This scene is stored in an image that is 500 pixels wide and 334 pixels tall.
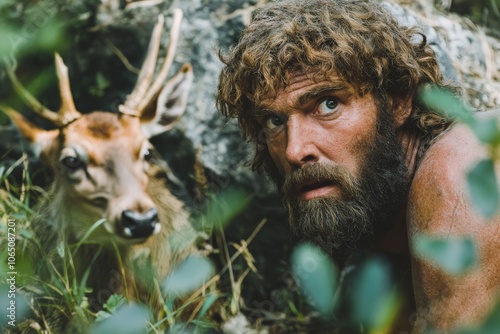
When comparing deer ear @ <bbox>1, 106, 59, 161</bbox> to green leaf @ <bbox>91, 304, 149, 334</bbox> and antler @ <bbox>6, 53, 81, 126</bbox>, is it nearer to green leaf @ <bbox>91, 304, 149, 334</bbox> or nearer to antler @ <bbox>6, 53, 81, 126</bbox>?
antler @ <bbox>6, 53, 81, 126</bbox>

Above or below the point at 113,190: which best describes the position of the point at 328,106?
above

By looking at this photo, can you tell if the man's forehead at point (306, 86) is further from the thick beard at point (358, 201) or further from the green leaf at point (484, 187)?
the green leaf at point (484, 187)

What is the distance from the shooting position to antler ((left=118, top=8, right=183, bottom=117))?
4023 millimetres

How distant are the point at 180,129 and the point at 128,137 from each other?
60 cm

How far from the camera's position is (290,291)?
4.28m

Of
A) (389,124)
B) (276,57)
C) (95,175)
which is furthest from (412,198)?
(95,175)

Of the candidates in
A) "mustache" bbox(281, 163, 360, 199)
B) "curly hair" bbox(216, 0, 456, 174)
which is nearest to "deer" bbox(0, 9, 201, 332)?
"curly hair" bbox(216, 0, 456, 174)

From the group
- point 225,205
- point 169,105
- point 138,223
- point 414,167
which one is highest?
point 414,167

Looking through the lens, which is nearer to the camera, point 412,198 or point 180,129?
point 412,198

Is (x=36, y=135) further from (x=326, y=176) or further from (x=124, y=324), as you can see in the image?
(x=124, y=324)

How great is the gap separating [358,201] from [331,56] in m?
0.55

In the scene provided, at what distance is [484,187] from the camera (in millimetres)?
615

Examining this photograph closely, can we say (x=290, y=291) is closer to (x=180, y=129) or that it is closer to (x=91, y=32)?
(x=180, y=129)

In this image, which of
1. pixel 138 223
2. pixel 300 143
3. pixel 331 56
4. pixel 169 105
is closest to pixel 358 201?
pixel 300 143
